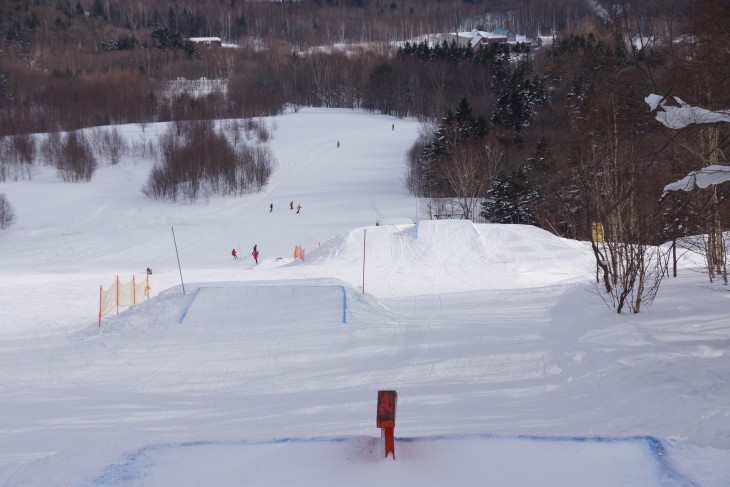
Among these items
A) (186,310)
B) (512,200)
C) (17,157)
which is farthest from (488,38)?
(186,310)

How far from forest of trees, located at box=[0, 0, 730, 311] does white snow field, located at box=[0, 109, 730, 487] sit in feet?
6.15

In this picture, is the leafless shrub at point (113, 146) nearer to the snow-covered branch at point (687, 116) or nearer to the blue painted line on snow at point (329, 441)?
the blue painted line on snow at point (329, 441)

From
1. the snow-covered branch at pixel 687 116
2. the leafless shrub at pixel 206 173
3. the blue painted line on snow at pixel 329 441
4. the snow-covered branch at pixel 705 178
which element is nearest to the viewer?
the blue painted line on snow at pixel 329 441

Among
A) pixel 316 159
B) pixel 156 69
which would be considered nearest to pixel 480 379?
pixel 316 159

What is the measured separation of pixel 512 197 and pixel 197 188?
2812 centimetres

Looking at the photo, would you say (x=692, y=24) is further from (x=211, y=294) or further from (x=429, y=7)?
(x=429, y=7)

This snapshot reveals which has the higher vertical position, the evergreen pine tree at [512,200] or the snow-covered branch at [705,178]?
the snow-covered branch at [705,178]

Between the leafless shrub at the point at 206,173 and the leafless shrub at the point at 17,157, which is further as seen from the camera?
the leafless shrub at the point at 17,157

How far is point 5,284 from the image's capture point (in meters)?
21.4

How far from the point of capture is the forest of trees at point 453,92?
23.2ft

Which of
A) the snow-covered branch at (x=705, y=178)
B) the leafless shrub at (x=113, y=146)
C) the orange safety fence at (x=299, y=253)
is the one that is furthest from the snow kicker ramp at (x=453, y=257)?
the leafless shrub at (x=113, y=146)

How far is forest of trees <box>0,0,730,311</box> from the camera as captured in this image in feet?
23.2

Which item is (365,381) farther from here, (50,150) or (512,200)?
(50,150)

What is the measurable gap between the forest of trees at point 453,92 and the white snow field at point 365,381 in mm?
1874
